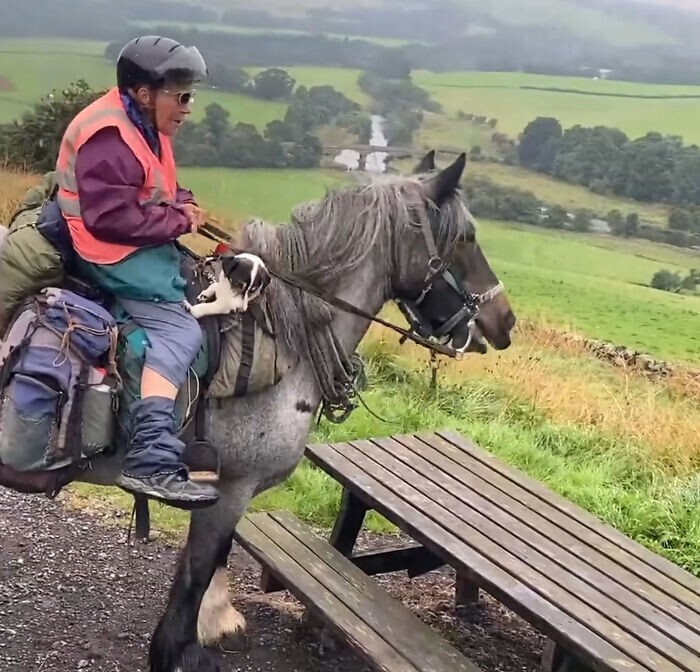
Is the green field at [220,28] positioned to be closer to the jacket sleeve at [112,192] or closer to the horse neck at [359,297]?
the horse neck at [359,297]

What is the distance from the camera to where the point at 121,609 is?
4289 mm

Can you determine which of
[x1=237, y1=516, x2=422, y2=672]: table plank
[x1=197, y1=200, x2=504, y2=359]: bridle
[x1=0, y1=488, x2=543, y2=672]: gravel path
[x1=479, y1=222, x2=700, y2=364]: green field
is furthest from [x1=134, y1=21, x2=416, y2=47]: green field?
[x1=197, y1=200, x2=504, y2=359]: bridle

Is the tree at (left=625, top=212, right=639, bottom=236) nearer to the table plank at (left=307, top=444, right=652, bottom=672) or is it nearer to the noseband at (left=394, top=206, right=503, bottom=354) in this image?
the table plank at (left=307, top=444, right=652, bottom=672)

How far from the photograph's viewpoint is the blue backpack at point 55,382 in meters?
2.88

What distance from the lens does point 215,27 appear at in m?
11.9

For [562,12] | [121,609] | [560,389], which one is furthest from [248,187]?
[121,609]

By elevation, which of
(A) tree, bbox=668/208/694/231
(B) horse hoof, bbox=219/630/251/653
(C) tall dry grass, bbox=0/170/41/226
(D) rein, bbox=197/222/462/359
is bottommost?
(B) horse hoof, bbox=219/630/251/653

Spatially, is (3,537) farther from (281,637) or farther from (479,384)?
(479,384)

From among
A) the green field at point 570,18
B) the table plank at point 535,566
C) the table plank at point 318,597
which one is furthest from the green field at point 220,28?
the table plank at point 318,597

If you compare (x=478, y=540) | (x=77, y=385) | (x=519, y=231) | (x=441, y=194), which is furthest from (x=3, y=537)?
(x=519, y=231)

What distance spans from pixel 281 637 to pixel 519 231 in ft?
20.7

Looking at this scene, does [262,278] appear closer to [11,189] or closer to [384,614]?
[384,614]

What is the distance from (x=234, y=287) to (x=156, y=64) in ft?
2.51

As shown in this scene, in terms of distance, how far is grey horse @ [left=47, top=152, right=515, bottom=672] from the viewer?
333 centimetres
